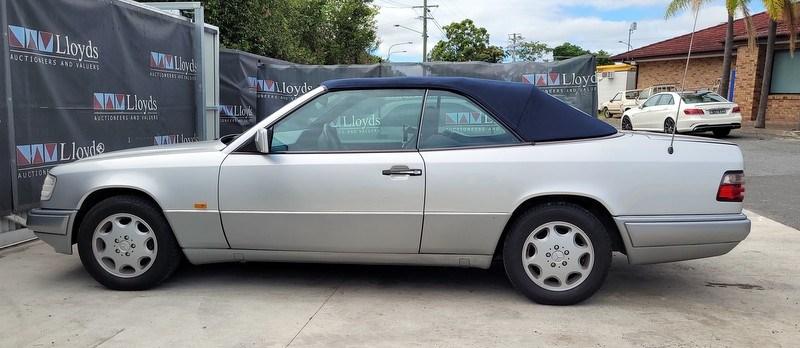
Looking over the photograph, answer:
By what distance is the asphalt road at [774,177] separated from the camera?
7.78 metres

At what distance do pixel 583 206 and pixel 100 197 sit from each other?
3452 mm

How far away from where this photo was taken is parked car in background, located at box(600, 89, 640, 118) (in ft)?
94.6

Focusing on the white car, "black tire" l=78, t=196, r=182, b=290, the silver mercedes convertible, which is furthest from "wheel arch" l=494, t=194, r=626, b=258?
the white car

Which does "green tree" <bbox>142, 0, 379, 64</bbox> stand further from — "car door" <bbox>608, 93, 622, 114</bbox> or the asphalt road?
"car door" <bbox>608, 93, 622, 114</bbox>

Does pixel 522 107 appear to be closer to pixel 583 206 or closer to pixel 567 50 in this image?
pixel 583 206

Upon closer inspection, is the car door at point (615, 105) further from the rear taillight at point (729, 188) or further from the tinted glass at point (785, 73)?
the rear taillight at point (729, 188)

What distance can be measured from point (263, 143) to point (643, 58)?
2886 centimetres

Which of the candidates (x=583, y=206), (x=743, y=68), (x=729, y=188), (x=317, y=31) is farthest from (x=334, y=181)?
(x=317, y=31)

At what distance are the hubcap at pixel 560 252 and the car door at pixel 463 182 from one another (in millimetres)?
255

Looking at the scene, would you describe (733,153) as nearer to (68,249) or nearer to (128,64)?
(68,249)

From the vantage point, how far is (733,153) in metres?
4.19

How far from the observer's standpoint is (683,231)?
162 inches

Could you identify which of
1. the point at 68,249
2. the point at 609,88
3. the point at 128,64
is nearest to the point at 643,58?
the point at 609,88

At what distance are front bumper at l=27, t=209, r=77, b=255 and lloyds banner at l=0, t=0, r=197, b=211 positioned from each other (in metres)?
1.23
